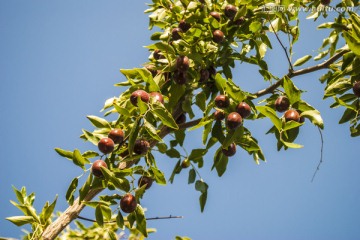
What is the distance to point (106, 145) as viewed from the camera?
86.4 inches

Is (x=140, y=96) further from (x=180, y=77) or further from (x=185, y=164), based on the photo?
(x=185, y=164)

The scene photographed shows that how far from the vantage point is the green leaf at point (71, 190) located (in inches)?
88.0

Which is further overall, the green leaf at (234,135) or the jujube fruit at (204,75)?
the jujube fruit at (204,75)

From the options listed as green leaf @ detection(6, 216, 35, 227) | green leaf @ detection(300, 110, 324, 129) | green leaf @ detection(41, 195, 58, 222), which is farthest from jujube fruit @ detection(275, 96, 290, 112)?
green leaf @ detection(6, 216, 35, 227)

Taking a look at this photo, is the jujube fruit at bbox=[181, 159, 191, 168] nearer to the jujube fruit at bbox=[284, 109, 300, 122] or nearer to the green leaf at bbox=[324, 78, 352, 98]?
the jujube fruit at bbox=[284, 109, 300, 122]

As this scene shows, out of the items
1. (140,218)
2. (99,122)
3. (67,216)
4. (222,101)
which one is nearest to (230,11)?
(222,101)

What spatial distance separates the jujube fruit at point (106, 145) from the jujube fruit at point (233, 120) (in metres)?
0.71

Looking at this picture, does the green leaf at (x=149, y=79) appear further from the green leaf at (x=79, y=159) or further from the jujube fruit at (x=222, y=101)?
the green leaf at (x=79, y=159)

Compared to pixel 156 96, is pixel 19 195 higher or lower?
lower

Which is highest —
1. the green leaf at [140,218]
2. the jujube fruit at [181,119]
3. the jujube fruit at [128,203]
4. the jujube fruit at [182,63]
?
the jujube fruit at [182,63]

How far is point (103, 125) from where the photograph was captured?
2.37m

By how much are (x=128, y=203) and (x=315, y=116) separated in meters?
1.20

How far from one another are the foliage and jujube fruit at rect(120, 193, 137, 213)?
4 centimetres

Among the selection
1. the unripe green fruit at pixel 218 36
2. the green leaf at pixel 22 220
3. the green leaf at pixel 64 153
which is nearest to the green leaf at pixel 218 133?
the unripe green fruit at pixel 218 36
